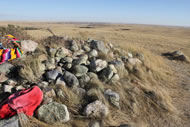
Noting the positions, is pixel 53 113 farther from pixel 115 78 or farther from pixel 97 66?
pixel 115 78

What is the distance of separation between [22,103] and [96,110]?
1406 mm

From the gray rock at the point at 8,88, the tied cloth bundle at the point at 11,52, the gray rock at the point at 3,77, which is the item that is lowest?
the gray rock at the point at 8,88

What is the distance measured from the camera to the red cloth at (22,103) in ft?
8.30

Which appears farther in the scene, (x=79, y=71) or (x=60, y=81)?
(x=79, y=71)

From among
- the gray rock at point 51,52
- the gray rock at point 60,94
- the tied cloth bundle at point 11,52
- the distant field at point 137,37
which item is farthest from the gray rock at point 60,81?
the distant field at point 137,37

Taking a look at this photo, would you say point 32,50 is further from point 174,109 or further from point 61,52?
point 174,109

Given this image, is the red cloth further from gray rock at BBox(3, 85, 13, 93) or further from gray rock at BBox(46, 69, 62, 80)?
gray rock at BBox(46, 69, 62, 80)

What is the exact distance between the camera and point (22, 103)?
103 inches

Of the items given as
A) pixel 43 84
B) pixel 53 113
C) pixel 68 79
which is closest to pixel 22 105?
pixel 53 113

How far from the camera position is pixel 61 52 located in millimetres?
4520

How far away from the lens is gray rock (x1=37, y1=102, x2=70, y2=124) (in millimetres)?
2682

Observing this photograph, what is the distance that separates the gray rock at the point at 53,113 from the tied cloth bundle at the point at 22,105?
0.17 meters

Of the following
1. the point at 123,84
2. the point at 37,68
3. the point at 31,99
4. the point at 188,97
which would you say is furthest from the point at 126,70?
the point at 31,99

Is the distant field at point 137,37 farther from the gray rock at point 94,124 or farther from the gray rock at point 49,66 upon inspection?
the gray rock at point 94,124
